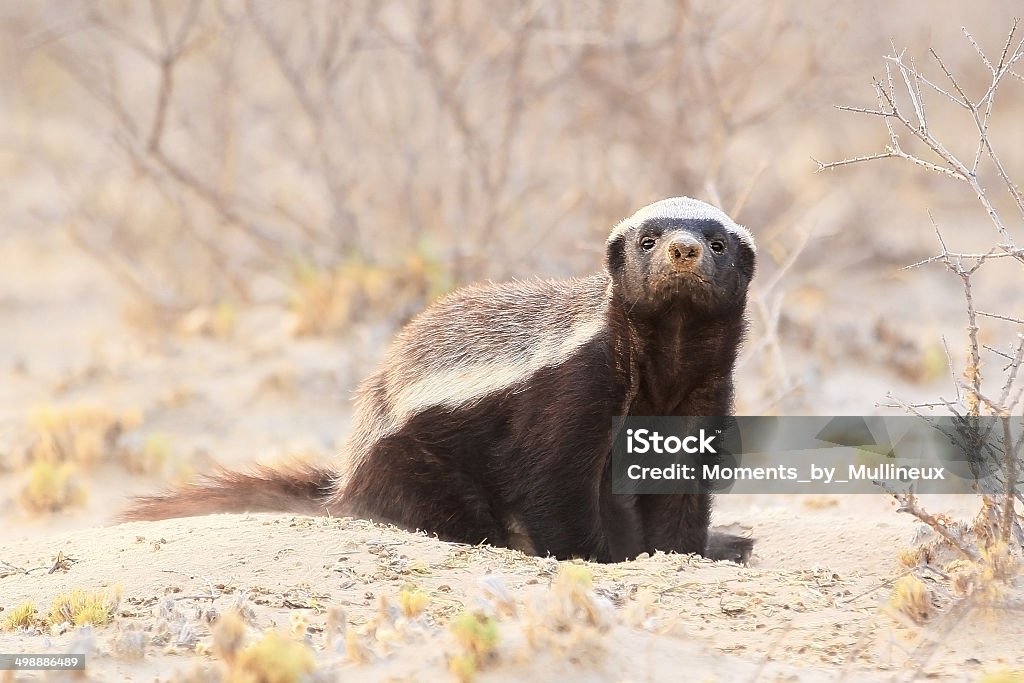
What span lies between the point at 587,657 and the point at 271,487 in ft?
8.97

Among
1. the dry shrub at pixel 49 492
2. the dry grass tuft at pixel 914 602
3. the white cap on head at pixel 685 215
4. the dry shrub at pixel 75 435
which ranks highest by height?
the white cap on head at pixel 685 215

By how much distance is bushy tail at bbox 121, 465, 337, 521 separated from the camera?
5242 millimetres

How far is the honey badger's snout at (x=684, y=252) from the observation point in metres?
4.33

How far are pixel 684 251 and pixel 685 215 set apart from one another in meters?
0.32

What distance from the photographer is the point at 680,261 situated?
14.3ft

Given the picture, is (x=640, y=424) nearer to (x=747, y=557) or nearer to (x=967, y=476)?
(x=747, y=557)

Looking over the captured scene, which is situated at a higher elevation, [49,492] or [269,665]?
[49,492]

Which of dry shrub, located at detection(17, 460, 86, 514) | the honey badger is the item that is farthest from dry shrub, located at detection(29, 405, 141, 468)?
the honey badger

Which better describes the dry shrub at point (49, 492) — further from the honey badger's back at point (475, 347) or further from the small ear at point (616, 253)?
the small ear at point (616, 253)

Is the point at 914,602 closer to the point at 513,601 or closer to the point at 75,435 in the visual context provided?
the point at 513,601

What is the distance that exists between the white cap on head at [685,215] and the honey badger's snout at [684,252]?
0.84ft

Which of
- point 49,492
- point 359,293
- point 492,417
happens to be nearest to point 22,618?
point 492,417

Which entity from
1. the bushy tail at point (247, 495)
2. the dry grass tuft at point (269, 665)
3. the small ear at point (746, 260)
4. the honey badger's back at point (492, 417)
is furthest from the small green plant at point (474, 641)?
the bushy tail at point (247, 495)

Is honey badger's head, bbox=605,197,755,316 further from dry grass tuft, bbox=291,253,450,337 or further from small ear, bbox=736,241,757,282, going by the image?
dry grass tuft, bbox=291,253,450,337
